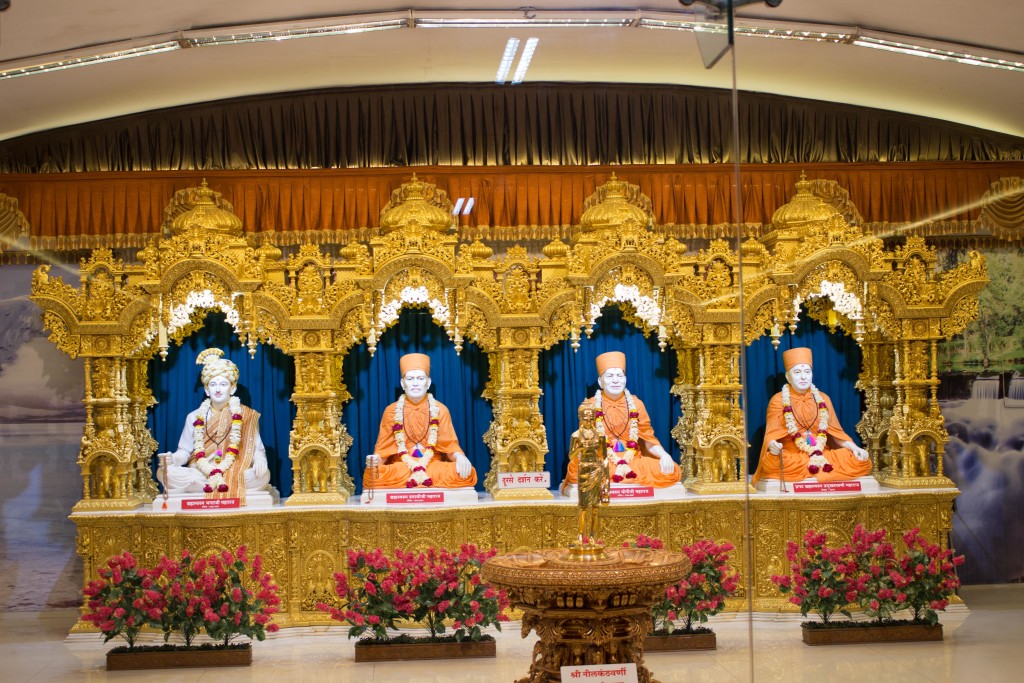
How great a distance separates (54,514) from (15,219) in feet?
7.77

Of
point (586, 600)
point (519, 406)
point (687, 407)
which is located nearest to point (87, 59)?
point (519, 406)

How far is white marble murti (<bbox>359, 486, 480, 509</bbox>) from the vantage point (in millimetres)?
8922

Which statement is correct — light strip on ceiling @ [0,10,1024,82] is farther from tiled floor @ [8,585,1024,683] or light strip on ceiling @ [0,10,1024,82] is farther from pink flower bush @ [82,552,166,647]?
tiled floor @ [8,585,1024,683]

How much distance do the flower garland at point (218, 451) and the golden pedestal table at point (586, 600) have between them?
4.15m

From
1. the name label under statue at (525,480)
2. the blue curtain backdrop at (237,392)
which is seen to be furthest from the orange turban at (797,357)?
the blue curtain backdrop at (237,392)

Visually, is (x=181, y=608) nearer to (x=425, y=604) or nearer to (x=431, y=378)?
(x=425, y=604)

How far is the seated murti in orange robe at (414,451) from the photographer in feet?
30.3

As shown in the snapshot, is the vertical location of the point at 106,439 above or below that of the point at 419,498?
above

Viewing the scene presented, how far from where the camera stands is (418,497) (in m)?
8.92

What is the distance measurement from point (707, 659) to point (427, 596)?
1942 millimetres

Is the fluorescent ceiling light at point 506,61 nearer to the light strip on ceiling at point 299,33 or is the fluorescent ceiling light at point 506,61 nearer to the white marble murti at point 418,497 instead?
the light strip on ceiling at point 299,33

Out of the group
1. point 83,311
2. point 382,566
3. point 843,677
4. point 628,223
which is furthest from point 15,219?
point 843,677

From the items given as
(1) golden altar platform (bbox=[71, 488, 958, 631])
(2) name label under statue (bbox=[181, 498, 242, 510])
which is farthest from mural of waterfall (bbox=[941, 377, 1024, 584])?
(2) name label under statue (bbox=[181, 498, 242, 510])

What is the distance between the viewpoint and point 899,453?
31.2 ft
